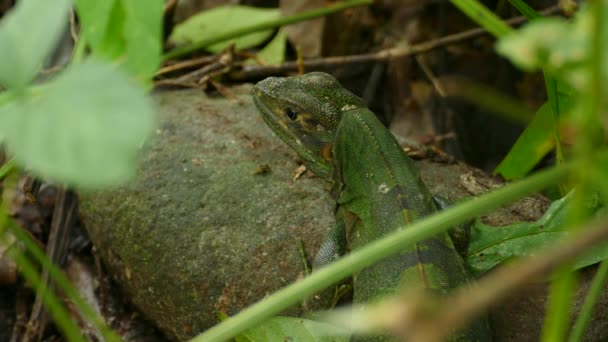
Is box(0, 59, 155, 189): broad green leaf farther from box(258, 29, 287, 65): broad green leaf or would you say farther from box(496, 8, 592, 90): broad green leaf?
box(258, 29, 287, 65): broad green leaf

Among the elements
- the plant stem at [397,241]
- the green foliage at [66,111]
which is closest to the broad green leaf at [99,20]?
the green foliage at [66,111]

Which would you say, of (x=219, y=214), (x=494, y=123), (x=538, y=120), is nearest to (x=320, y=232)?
(x=219, y=214)

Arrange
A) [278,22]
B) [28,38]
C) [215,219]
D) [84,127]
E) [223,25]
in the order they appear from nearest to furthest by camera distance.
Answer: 1. [84,127]
2. [28,38]
3. [215,219]
4. [278,22]
5. [223,25]

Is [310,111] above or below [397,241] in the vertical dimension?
below

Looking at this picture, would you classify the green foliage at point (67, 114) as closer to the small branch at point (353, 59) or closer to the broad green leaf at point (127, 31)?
the broad green leaf at point (127, 31)

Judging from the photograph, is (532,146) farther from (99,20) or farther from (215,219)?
(99,20)

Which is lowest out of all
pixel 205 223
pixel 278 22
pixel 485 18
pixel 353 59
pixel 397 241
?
pixel 205 223

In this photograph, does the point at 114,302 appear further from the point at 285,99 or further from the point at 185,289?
the point at 285,99

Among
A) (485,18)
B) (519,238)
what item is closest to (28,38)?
(485,18)
